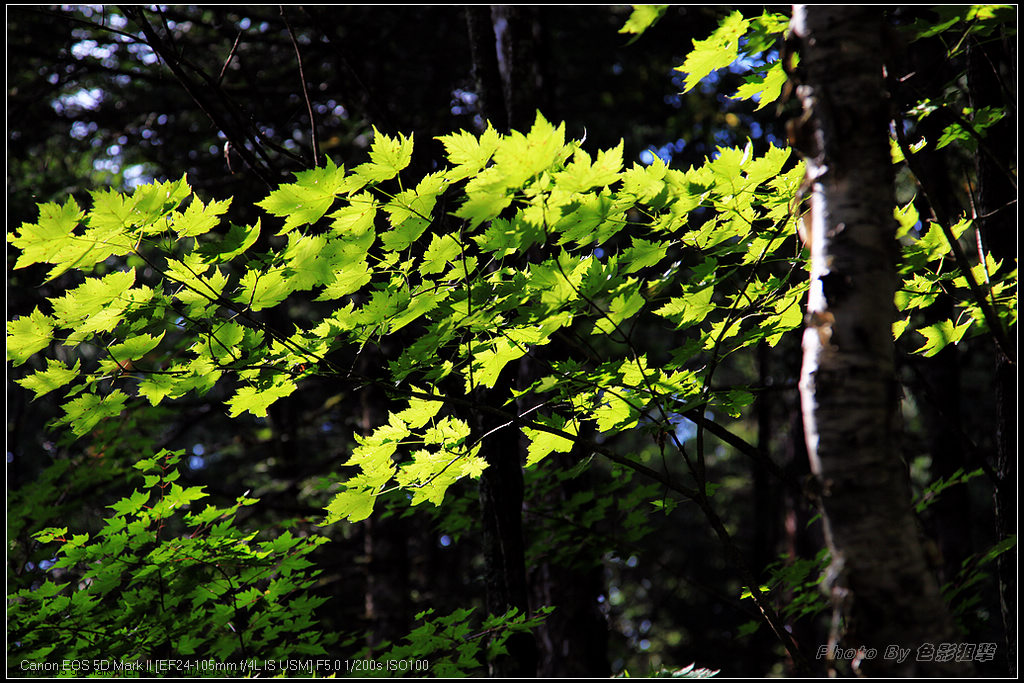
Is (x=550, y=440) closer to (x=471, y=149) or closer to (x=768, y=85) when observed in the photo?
(x=471, y=149)

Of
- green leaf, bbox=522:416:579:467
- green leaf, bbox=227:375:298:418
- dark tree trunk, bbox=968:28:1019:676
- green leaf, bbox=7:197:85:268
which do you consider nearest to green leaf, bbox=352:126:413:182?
green leaf, bbox=227:375:298:418

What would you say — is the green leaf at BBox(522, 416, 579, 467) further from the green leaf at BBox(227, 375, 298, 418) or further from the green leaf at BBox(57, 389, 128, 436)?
the green leaf at BBox(57, 389, 128, 436)

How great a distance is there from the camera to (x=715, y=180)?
2.16 m

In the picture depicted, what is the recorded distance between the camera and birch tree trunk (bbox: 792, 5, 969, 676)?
1.39 metres

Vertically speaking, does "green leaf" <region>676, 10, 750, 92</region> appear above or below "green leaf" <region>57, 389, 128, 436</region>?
above

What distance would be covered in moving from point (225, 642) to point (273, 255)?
2.15 meters

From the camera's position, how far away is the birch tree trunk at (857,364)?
1.39m

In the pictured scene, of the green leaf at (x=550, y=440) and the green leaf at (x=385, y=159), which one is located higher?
the green leaf at (x=385, y=159)

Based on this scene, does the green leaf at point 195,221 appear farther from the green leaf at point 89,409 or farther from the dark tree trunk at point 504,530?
the dark tree trunk at point 504,530

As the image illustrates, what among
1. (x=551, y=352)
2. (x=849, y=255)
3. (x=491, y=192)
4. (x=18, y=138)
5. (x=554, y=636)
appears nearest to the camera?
(x=849, y=255)

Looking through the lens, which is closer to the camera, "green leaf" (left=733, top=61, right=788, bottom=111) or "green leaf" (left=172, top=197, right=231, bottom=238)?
"green leaf" (left=172, top=197, right=231, bottom=238)

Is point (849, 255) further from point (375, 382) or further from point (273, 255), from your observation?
point (273, 255)

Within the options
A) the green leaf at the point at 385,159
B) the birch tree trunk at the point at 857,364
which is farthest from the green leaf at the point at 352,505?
the birch tree trunk at the point at 857,364

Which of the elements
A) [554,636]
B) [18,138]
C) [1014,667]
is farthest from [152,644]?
[18,138]
